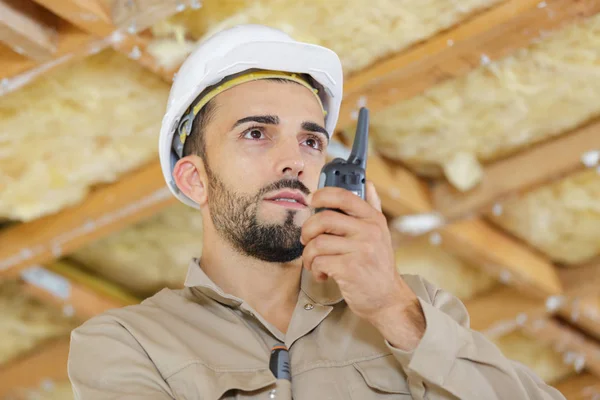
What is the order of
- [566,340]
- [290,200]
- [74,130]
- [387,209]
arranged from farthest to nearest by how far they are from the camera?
[566,340] → [387,209] → [74,130] → [290,200]

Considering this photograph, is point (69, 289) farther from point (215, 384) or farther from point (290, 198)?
point (215, 384)

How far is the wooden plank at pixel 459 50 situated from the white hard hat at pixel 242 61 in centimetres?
98

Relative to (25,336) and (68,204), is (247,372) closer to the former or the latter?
(68,204)

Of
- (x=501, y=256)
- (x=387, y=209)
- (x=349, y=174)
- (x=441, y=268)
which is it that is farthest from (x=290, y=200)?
(x=441, y=268)

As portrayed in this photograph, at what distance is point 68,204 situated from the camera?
3.48m

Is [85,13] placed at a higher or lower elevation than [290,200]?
higher

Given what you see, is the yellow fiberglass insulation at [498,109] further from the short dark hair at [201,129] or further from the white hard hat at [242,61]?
the short dark hair at [201,129]

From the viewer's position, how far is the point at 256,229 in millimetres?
1548

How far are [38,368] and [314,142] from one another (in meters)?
3.31

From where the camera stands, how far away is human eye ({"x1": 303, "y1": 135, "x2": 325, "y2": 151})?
5.52ft

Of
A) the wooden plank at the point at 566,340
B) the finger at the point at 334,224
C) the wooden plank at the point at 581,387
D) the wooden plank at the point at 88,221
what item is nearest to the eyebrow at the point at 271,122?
the finger at the point at 334,224

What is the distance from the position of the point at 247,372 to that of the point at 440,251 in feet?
9.79

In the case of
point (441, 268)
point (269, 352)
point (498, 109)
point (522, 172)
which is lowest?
point (441, 268)

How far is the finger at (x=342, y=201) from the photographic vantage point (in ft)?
3.94
